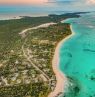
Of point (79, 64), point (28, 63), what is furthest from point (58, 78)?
point (28, 63)

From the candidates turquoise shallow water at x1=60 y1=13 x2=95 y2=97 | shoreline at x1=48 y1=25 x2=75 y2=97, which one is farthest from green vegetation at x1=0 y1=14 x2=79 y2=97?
turquoise shallow water at x1=60 y1=13 x2=95 y2=97

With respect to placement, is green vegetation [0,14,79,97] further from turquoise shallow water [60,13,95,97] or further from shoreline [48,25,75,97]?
turquoise shallow water [60,13,95,97]

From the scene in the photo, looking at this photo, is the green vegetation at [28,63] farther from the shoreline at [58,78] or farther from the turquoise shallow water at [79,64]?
the turquoise shallow water at [79,64]

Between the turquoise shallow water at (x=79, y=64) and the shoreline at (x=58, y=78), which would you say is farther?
the turquoise shallow water at (x=79, y=64)

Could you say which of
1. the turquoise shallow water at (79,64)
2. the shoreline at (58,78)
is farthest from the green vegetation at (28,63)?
the turquoise shallow water at (79,64)

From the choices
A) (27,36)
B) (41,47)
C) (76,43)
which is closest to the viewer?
(41,47)

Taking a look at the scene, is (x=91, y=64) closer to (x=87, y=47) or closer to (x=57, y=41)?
(x=87, y=47)

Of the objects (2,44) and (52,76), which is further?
(2,44)

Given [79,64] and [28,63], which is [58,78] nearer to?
[79,64]

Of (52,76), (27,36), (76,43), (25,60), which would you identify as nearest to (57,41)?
(76,43)
